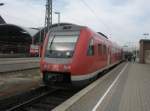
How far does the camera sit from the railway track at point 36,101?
34.6 ft

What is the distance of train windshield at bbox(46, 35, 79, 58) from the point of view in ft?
42.1

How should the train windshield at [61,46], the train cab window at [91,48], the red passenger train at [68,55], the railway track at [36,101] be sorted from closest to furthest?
the railway track at [36,101]
the red passenger train at [68,55]
the train windshield at [61,46]
the train cab window at [91,48]

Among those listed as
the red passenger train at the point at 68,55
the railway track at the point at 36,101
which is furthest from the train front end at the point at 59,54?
the railway track at the point at 36,101

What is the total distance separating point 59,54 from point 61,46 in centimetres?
44

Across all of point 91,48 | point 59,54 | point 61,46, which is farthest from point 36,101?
point 91,48

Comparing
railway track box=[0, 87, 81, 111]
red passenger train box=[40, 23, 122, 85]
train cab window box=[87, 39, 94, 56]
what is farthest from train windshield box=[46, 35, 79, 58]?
railway track box=[0, 87, 81, 111]

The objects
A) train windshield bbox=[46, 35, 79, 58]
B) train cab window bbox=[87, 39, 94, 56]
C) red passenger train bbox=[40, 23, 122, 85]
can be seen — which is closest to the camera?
red passenger train bbox=[40, 23, 122, 85]

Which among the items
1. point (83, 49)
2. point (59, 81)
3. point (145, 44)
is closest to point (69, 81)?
point (59, 81)

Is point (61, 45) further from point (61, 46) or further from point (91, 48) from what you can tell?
point (91, 48)

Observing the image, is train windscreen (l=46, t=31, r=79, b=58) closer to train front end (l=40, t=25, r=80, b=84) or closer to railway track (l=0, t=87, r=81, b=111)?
train front end (l=40, t=25, r=80, b=84)

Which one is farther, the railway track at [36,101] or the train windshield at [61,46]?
the train windshield at [61,46]

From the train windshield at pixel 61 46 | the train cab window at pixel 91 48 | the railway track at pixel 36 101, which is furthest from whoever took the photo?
the train cab window at pixel 91 48

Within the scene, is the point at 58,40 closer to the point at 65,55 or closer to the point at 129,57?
the point at 65,55

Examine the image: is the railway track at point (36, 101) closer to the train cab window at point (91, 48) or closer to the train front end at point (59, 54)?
the train front end at point (59, 54)
